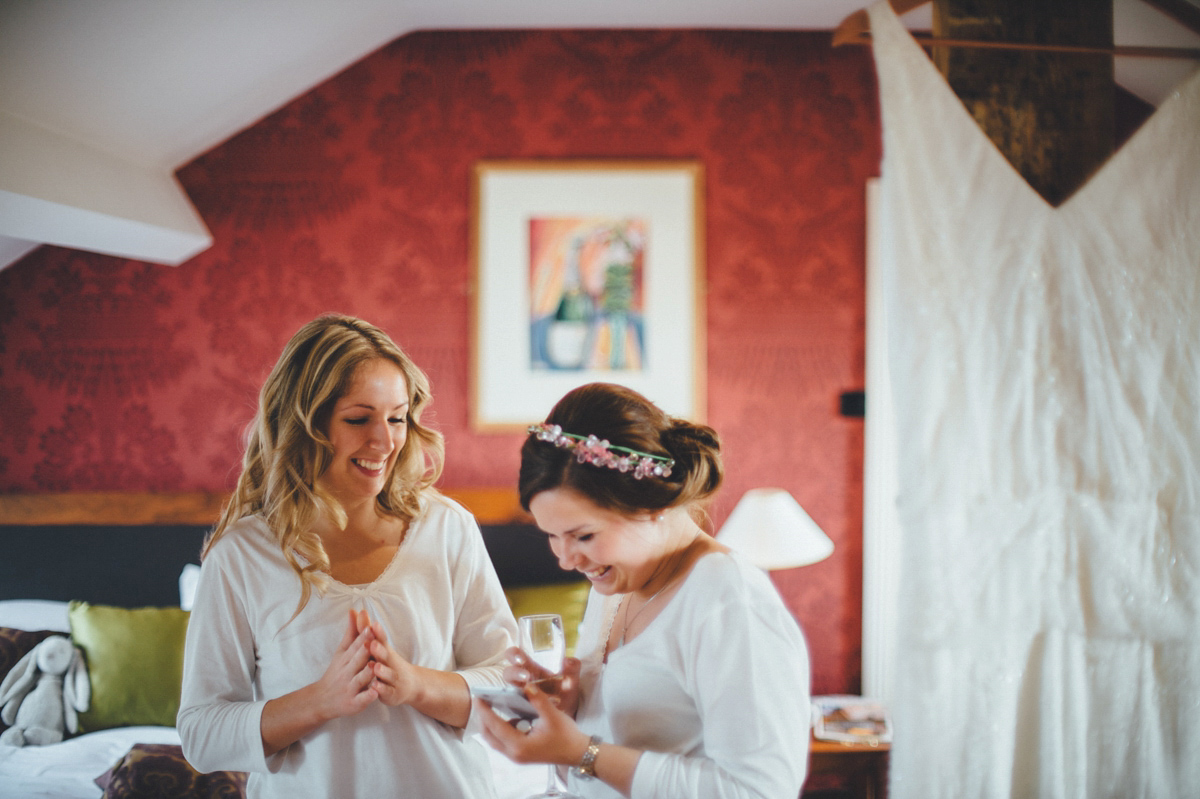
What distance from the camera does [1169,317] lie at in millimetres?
1180

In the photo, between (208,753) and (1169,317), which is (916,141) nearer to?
(1169,317)

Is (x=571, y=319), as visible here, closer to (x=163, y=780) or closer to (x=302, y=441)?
(x=302, y=441)

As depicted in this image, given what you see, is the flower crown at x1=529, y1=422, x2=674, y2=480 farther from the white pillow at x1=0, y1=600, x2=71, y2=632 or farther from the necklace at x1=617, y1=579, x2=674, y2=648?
the white pillow at x1=0, y1=600, x2=71, y2=632

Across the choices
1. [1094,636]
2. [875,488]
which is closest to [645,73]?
[875,488]

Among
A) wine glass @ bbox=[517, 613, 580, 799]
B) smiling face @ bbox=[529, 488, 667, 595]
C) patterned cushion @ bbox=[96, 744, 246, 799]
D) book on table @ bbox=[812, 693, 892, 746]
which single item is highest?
smiling face @ bbox=[529, 488, 667, 595]

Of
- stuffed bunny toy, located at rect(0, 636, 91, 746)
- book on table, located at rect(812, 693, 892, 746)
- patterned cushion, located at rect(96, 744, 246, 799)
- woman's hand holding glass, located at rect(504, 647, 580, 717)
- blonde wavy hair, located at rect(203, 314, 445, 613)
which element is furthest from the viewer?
book on table, located at rect(812, 693, 892, 746)

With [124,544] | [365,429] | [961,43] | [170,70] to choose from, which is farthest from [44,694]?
[961,43]

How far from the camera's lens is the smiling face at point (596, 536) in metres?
1.14

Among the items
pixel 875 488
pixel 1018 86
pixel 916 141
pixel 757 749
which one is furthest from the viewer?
pixel 875 488

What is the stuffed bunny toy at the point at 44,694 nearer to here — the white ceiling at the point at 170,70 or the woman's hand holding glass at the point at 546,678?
the white ceiling at the point at 170,70

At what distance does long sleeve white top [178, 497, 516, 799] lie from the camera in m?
1.25

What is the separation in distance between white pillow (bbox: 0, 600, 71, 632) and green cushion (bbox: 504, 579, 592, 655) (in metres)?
1.56

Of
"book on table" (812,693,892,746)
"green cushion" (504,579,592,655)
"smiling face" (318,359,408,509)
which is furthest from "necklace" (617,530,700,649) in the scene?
"book on table" (812,693,892,746)

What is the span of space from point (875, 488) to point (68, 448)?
3270 mm
